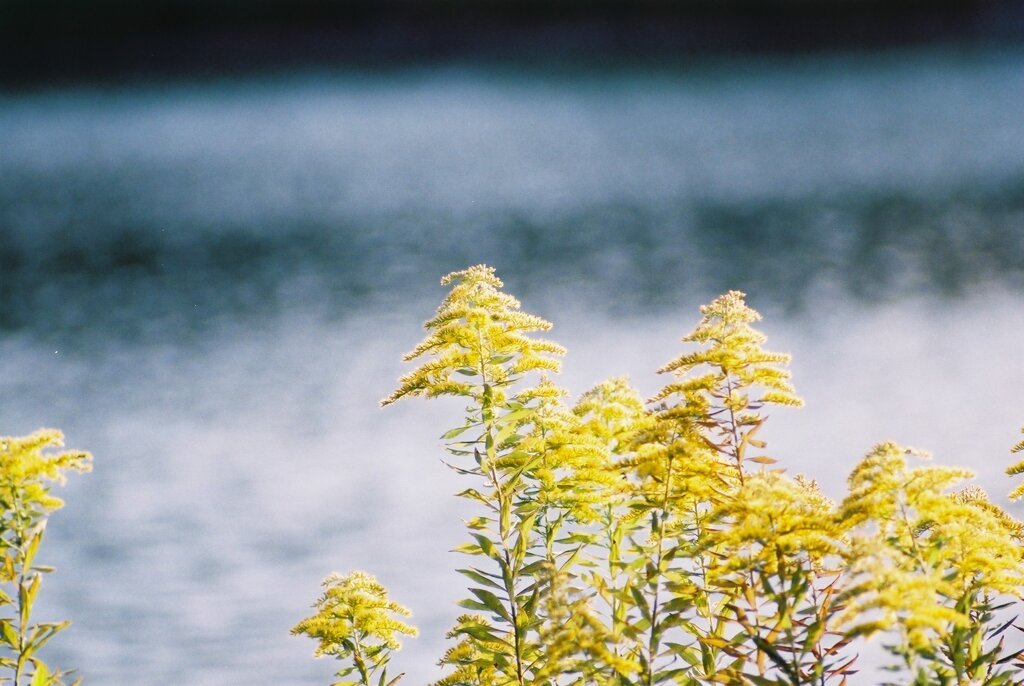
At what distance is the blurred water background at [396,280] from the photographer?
7289 mm

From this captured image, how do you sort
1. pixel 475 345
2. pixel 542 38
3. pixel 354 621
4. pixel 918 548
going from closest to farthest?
pixel 918 548 < pixel 354 621 < pixel 475 345 < pixel 542 38

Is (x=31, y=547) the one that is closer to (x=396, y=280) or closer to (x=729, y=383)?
(x=729, y=383)

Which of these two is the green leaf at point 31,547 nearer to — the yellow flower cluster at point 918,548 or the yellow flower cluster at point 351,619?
the yellow flower cluster at point 351,619

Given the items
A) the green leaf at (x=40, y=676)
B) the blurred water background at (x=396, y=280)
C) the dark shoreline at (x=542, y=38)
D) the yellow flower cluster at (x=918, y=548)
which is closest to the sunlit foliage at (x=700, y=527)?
the yellow flower cluster at (x=918, y=548)

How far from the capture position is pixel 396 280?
1415cm

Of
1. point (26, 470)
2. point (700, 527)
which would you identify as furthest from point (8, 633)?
point (700, 527)

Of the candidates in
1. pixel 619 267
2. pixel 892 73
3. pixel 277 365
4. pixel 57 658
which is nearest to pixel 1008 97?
pixel 892 73

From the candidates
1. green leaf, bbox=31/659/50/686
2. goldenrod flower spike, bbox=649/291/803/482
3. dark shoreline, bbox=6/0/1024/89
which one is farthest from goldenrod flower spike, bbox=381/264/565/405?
dark shoreline, bbox=6/0/1024/89

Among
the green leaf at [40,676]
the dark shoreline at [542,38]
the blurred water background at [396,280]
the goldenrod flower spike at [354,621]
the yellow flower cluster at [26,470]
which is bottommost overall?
the green leaf at [40,676]

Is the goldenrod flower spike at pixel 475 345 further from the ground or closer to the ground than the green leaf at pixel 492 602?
further from the ground

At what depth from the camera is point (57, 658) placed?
6.11 metres

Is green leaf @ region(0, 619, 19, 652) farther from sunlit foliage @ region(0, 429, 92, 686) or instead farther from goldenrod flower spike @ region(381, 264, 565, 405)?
goldenrod flower spike @ region(381, 264, 565, 405)

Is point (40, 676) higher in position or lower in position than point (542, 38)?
lower

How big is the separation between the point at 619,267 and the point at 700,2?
1950cm
